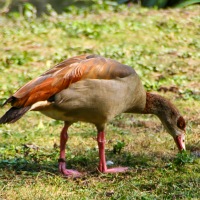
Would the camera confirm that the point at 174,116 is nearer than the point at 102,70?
No

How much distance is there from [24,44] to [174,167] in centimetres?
628

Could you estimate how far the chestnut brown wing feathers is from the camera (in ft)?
17.9

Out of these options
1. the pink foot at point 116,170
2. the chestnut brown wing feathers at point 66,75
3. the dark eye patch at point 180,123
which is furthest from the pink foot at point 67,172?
the dark eye patch at point 180,123

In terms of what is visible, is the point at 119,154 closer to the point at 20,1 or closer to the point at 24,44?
the point at 24,44

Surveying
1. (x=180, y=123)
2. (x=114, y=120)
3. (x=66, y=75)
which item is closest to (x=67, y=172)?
(x=66, y=75)

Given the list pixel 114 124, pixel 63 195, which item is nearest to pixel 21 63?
pixel 114 124

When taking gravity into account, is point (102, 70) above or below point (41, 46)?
above

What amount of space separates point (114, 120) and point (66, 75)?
93.0 inches

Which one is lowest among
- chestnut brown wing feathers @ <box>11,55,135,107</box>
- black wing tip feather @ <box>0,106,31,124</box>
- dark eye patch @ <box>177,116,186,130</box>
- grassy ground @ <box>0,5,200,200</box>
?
grassy ground @ <box>0,5,200,200</box>

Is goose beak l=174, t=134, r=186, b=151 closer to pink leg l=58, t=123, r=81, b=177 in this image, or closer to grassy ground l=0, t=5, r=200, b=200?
grassy ground l=0, t=5, r=200, b=200

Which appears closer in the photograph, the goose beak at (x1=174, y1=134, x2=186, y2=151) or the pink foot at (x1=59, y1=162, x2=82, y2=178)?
the pink foot at (x1=59, y1=162, x2=82, y2=178)

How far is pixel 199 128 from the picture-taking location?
290 inches

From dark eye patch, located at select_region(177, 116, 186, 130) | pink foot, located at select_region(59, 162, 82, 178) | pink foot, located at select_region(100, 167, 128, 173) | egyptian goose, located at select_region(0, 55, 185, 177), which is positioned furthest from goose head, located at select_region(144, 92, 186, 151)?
pink foot, located at select_region(59, 162, 82, 178)

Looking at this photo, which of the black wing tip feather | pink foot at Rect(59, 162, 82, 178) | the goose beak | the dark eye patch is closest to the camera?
the black wing tip feather
